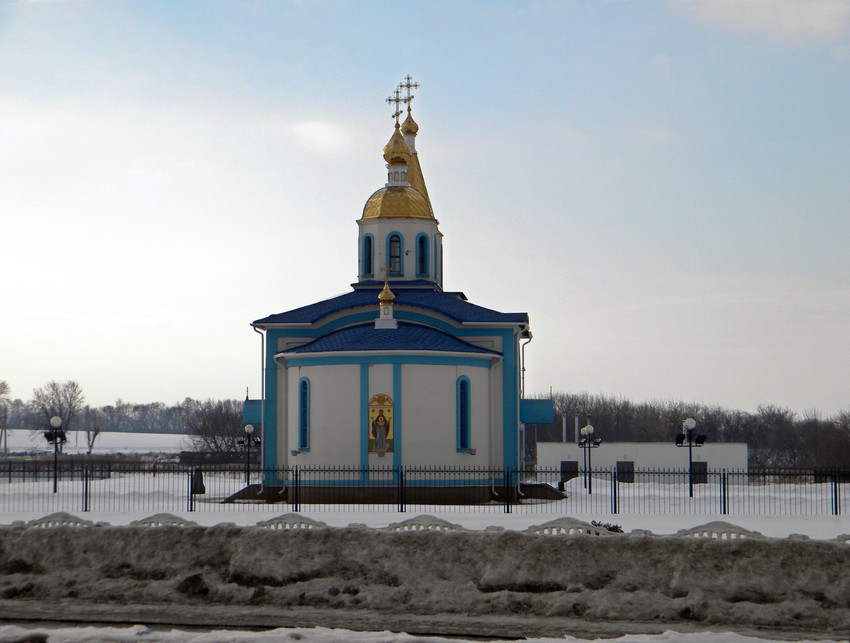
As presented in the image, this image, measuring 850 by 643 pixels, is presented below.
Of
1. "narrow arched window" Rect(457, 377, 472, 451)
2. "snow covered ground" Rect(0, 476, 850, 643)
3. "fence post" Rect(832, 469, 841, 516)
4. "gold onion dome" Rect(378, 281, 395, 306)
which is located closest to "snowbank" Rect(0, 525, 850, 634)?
"snow covered ground" Rect(0, 476, 850, 643)

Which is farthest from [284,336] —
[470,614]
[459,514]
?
[470,614]

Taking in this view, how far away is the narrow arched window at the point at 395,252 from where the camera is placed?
109ft

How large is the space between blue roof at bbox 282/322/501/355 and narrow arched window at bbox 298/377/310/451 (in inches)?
35.9

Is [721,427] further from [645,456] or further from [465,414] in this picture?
[465,414]

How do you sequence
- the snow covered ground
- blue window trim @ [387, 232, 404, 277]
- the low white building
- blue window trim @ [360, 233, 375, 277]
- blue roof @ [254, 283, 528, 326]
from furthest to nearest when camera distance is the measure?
1. the low white building
2. blue window trim @ [360, 233, 375, 277]
3. blue window trim @ [387, 232, 404, 277]
4. blue roof @ [254, 283, 528, 326]
5. the snow covered ground

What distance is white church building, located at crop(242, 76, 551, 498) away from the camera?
27297 mm

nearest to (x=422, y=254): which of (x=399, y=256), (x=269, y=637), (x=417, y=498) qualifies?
(x=399, y=256)

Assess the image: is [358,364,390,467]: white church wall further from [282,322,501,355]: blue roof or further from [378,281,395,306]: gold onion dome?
[378,281,395,306]: gold onion dome

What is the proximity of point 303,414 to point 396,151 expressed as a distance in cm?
998

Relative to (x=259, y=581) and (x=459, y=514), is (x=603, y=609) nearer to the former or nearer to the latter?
(x=259, y=581)

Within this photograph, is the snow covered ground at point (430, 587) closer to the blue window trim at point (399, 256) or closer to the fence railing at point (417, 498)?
the fence railing at point (417, 498)

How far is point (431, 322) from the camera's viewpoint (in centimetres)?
3030

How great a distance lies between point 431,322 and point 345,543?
16763mm

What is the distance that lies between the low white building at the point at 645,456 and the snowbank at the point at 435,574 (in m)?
35.5
